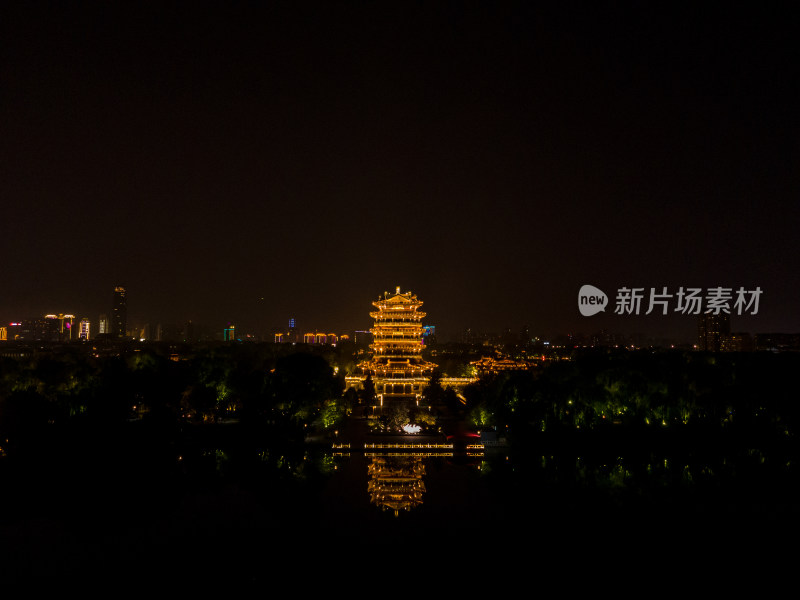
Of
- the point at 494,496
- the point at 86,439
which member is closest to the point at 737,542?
the point at 494,496

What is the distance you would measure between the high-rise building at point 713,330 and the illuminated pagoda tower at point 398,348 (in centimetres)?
10274

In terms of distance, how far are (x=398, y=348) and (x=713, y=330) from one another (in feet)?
356

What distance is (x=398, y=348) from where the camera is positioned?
198 ft

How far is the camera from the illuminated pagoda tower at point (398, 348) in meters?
57.4

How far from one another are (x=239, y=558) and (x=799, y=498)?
19.0 metres

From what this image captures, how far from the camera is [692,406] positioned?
1353 inches

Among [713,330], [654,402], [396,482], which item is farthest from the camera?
[713,330]

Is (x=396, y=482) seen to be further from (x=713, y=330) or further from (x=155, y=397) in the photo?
(x=713, y=330)

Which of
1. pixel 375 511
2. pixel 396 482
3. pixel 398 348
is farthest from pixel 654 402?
pixel 398 348

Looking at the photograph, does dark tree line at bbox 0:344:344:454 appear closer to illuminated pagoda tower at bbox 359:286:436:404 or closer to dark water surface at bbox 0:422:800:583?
dark water surface at bbox 0:422:800:583

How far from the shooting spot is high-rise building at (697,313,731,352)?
14262 cm

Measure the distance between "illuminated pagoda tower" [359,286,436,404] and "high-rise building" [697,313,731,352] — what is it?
337ft

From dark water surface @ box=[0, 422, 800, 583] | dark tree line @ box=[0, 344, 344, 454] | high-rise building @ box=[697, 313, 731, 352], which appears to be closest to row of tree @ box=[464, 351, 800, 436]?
dark water surface @ box=[0, 422, 800, 583]

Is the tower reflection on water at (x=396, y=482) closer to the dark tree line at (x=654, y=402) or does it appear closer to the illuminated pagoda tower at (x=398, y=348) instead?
the dark tree line at (x=654, y=402)
